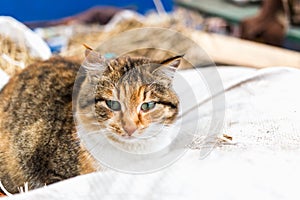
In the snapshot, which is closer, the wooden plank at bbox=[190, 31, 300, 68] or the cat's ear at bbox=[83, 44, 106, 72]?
the cat's ear at bbox=[83, 44, 106, 72]

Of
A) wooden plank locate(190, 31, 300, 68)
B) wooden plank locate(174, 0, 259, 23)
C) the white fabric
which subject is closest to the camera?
the white fabric

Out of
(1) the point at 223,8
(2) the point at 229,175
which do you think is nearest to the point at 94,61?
(2) the point at 229,175

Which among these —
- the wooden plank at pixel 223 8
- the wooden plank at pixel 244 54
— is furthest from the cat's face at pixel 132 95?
the wooden plank at pixel 223 8

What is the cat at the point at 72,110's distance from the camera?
77cm

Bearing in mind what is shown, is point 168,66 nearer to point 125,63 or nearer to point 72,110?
point 125,63

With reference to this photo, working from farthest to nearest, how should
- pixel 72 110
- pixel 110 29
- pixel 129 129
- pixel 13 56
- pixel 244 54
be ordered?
1. pixel 110 29
2. pixel 244 54
3. pixel 13 56
4. pixel 72 110
5. pixel 129 129

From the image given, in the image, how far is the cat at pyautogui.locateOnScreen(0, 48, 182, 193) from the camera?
30.4 inches

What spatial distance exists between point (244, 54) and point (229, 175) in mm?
908

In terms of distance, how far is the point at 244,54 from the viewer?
5.26 ft

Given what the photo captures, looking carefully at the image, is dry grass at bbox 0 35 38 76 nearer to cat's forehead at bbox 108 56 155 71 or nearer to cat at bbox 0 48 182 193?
cat at bbox 0 48 182 193

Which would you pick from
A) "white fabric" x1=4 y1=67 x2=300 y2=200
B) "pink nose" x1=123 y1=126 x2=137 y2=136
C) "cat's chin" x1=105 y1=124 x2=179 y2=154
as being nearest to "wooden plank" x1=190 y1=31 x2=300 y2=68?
"white fabric" x1=4 y1=67 x2=300 y2=200

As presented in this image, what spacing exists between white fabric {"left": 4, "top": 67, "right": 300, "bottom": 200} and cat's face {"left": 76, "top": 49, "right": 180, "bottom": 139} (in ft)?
0.28

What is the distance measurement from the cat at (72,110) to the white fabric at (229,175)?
0.07 meters

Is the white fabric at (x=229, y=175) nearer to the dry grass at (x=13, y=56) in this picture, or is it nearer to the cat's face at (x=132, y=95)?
the cat's face at (x=132, y=95)
